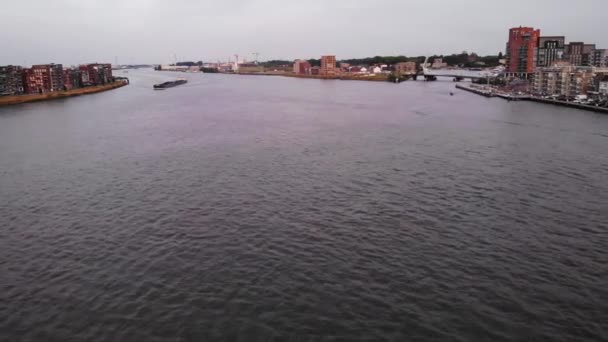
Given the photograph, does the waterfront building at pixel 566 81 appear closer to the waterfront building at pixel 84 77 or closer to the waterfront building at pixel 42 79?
the waterfront building at pixel 42 79

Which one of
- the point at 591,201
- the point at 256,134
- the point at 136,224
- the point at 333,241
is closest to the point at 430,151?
the point at 591,201

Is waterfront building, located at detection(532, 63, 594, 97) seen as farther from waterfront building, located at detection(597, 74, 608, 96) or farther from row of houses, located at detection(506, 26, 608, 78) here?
row of houses, located at detection(506, 26, 608, 78)

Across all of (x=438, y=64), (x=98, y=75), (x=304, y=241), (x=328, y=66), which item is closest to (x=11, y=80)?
(x=98, y=75)

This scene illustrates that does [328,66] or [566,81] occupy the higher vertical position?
[328,66]

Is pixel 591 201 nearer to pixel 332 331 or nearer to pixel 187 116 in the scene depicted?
pixel 332 331

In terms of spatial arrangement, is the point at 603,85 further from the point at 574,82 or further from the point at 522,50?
the point at 522,50

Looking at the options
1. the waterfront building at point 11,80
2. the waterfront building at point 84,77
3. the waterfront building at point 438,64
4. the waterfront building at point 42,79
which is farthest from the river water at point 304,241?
the waterfront building at point 438,64
